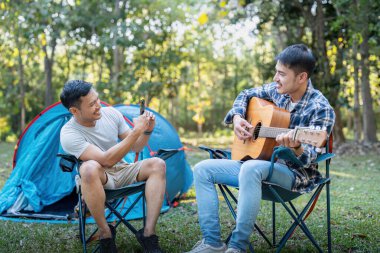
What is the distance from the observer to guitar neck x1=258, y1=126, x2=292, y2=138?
7.93 ft

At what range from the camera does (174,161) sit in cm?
449

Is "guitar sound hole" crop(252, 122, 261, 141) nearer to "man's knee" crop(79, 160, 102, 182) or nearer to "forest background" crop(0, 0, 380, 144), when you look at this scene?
"man's knee" crop(79, 160, 102, 182)

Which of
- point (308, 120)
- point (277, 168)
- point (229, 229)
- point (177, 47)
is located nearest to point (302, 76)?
point (308, 120)

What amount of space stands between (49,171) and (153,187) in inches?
76.1

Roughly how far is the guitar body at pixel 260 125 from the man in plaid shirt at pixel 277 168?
0.17 feet

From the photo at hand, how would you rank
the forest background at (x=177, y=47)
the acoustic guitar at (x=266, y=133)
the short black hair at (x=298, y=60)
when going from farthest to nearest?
the forest background at (x=177, y=47)
the short black hair at (x=298, y=60)
the acoustic guitar at (x=266, y=133)

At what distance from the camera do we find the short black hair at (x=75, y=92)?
2805 mm

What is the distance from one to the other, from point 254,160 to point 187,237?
977 millimetres

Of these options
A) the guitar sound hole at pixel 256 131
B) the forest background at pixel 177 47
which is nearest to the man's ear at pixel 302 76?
the guitar sound hole at pixel 256 131

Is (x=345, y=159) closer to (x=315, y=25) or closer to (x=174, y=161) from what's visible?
(x=315, y=25)

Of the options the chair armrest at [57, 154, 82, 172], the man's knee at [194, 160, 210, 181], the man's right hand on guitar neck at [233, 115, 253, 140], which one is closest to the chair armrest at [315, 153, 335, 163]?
the man's right hand on guitar neck at [233, 115, 253, 140]

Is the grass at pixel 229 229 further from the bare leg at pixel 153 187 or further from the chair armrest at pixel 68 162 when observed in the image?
the chair armrest at pixel 68 162

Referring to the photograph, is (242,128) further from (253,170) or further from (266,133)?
(253,170)

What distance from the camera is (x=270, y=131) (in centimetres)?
247
